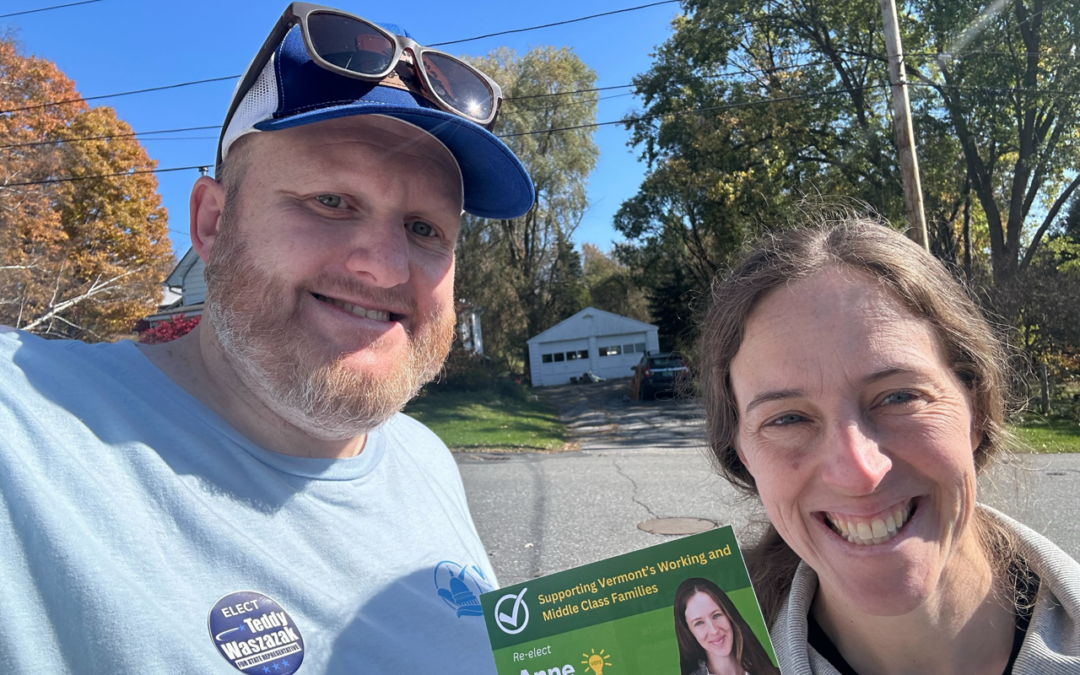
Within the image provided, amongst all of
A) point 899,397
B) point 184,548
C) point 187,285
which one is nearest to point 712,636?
point 899,397

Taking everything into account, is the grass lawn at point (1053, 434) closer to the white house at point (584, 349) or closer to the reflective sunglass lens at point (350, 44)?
the reflective sunglass lens at point (350, 44)

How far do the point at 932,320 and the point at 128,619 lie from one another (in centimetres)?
171

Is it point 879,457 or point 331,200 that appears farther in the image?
point 331,200

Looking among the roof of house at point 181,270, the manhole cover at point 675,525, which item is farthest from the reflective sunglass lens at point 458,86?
the roof of house at point 181,270

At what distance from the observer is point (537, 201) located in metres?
31.1

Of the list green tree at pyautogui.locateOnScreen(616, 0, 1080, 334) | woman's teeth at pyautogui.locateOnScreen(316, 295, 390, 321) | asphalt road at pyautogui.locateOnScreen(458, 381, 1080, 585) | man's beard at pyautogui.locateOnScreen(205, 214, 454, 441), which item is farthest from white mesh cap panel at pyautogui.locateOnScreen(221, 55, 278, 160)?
green tree at pyautogui.locateOnScreen(616, 0, 1080, 334)

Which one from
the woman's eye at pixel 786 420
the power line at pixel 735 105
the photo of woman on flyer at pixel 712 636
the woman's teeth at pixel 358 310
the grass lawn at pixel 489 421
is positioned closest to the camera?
the photo of woman on flyer at pixel 712 636

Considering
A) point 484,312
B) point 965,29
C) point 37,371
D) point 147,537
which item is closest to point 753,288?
point 147,537

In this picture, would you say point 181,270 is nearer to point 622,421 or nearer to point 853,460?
point 622,421

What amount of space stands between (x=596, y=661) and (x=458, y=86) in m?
1.55

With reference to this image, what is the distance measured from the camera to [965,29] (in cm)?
1717

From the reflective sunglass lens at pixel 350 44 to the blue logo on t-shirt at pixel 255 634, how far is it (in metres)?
1.25

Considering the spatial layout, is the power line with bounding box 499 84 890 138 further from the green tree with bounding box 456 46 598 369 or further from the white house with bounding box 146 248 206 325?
the white house with bounding box 146 248 206 325

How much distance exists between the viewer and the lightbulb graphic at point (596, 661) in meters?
1.16
